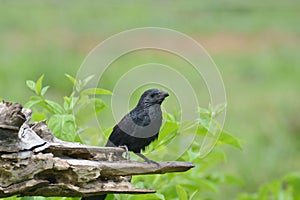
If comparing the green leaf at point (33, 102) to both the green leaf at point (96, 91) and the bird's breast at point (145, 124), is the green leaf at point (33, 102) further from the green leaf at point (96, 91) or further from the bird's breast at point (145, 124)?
the bird's breast at point (145, 124)

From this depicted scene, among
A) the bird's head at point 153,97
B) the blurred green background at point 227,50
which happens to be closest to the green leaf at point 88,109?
the bird's head at point 153,97

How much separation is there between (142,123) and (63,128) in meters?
0.48

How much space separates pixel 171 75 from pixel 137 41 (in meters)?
12.6

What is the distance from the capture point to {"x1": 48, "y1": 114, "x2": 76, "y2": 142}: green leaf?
3443mm

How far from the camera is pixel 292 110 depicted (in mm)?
10227

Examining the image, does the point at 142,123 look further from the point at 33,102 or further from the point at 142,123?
the point at 33,102

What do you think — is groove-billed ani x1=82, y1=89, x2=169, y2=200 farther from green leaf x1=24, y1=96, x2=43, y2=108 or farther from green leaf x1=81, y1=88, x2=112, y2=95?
green leaf x1=24, y1=96, x2=43, y2=108

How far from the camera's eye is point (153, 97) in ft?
10.1

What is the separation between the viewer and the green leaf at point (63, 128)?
3443 mm

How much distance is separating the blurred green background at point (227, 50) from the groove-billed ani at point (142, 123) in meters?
4.17

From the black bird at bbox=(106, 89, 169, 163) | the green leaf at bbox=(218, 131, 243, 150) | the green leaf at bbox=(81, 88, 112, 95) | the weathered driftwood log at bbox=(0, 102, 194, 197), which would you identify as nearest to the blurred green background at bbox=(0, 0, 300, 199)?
the green leaf at bbox=(218, 131, 243, 150)

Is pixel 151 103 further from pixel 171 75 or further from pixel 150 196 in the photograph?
pixel 150 196

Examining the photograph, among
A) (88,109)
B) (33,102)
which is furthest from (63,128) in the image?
(88,109)

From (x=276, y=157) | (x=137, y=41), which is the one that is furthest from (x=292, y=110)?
(x=137, y=41)
